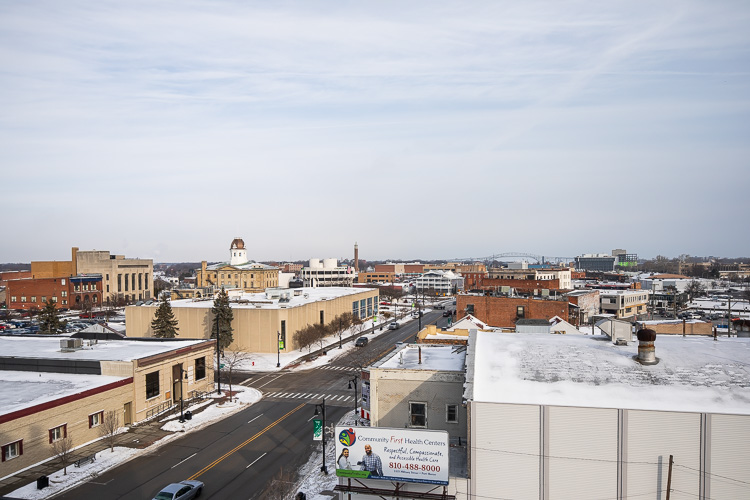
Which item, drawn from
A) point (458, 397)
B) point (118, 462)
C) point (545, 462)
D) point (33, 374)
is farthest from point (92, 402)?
point (545, 462)

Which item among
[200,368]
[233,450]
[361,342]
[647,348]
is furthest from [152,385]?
[361,342]

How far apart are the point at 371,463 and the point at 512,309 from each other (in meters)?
45.4

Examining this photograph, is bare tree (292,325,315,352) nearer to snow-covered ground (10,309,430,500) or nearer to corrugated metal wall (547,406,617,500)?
snow-covered ground (10,309,430,500)

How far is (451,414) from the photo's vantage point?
25.7m

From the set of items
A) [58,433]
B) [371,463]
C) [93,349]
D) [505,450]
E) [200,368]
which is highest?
[505,450]

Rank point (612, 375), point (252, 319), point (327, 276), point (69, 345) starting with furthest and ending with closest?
point (327, 276), point (252, 319), point (69, 345), point (612, 375)

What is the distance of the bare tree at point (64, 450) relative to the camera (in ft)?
86.3

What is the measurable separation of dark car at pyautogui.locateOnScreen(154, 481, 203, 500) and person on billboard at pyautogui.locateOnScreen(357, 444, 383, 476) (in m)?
8.98

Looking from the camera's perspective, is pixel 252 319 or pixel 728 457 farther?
pixel 252 319

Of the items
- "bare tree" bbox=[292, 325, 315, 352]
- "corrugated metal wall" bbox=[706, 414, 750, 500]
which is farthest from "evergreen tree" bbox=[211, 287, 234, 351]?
"corrugated metal wall" bbox=[706, 414, 750, 500]

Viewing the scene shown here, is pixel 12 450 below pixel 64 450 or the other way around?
below

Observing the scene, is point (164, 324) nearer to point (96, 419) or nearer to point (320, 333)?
point (320, 333)

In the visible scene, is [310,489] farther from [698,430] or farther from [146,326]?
[146,326]

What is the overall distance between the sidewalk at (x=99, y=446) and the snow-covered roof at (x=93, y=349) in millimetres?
5234
